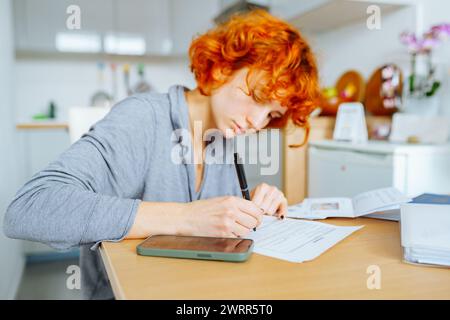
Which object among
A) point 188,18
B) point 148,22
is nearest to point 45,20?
point 148,22

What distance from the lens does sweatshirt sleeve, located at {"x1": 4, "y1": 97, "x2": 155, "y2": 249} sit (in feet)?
2.15

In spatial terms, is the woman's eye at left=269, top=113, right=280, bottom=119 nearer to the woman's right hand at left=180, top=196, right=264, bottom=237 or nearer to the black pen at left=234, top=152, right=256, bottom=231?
the black pen at left=234, top=152, right=256, bottom=231

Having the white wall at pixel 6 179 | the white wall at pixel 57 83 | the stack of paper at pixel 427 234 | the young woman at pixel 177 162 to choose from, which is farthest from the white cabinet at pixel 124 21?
the stack of paper at pixel 427 234

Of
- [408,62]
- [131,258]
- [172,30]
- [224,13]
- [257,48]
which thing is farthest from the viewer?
[172,30]

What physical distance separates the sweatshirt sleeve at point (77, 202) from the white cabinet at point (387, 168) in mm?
1392

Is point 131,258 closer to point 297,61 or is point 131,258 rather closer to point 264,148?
point 297,61

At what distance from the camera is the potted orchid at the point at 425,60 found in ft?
6.85

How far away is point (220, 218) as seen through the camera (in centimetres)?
68

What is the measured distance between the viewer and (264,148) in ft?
9.02

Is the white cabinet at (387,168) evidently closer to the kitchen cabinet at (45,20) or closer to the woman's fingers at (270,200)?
the woman's fingers at (270,200)

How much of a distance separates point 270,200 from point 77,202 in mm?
382

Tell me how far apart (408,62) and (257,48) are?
1679mm

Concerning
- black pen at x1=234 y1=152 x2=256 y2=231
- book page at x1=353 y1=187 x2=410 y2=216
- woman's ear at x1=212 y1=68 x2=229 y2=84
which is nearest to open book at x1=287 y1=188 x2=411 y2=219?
book page at x1=353 y1=187 x2=410 y2=216
